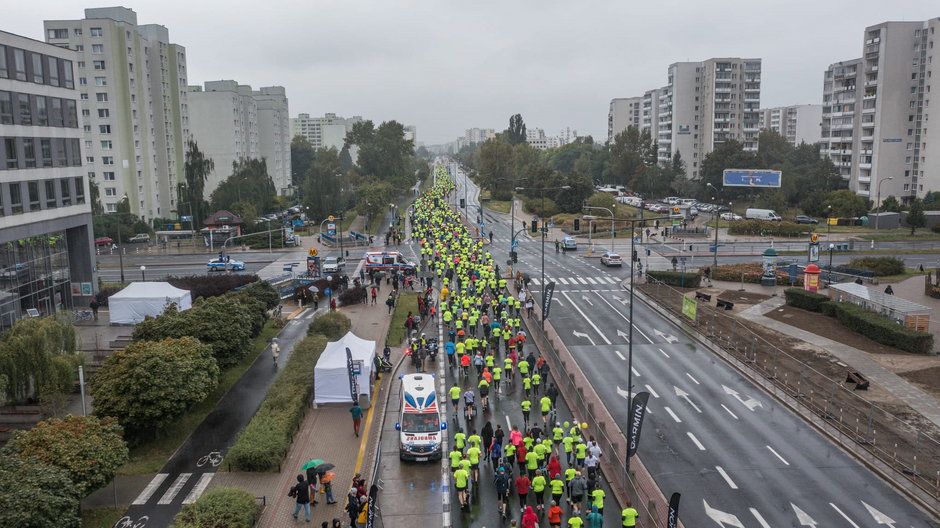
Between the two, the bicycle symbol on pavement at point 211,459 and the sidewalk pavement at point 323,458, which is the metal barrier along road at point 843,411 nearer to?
the sidewalk pavement at point 323,458

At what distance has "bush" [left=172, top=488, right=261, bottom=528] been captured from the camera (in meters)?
16.9

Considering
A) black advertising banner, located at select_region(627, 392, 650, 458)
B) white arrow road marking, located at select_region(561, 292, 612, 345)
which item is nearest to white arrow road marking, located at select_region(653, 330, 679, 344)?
white arrow road marking, located at select_region(561, 292, 612, 345)

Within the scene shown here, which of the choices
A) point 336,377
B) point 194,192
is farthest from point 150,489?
point 194,192

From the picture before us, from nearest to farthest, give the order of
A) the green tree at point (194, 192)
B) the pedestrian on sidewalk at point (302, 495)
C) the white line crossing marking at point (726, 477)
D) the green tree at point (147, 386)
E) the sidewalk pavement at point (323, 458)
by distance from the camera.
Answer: the pedestrian on sidewalk at point (302, 495) < the sidewalk pavement at point (323, 458) < the white line crossing marking at point (726, 477) < the green tree at point (147, 386) < the green tree at point (194, 192)

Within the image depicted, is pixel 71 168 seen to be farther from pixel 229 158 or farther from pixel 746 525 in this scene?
pixel 229 158

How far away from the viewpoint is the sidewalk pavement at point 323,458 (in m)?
19.3

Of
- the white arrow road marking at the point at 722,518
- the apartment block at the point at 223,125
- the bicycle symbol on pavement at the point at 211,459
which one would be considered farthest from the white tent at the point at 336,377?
the apartment block at the point at 223,125

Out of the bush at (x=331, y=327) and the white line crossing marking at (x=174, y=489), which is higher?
the bush at (x=331, y=327)

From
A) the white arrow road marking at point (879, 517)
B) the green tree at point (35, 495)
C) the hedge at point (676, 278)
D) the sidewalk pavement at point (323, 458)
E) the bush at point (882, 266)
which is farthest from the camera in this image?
the bush at point (882, 266)

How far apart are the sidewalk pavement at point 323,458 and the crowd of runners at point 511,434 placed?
299 cm

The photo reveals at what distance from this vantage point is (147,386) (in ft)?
76.1

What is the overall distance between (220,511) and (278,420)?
6693 millimetres

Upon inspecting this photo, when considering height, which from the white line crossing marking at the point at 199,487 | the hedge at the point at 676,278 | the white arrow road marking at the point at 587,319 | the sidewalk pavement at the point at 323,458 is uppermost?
the hedge at the point at 676,278

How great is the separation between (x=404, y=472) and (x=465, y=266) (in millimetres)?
28993
